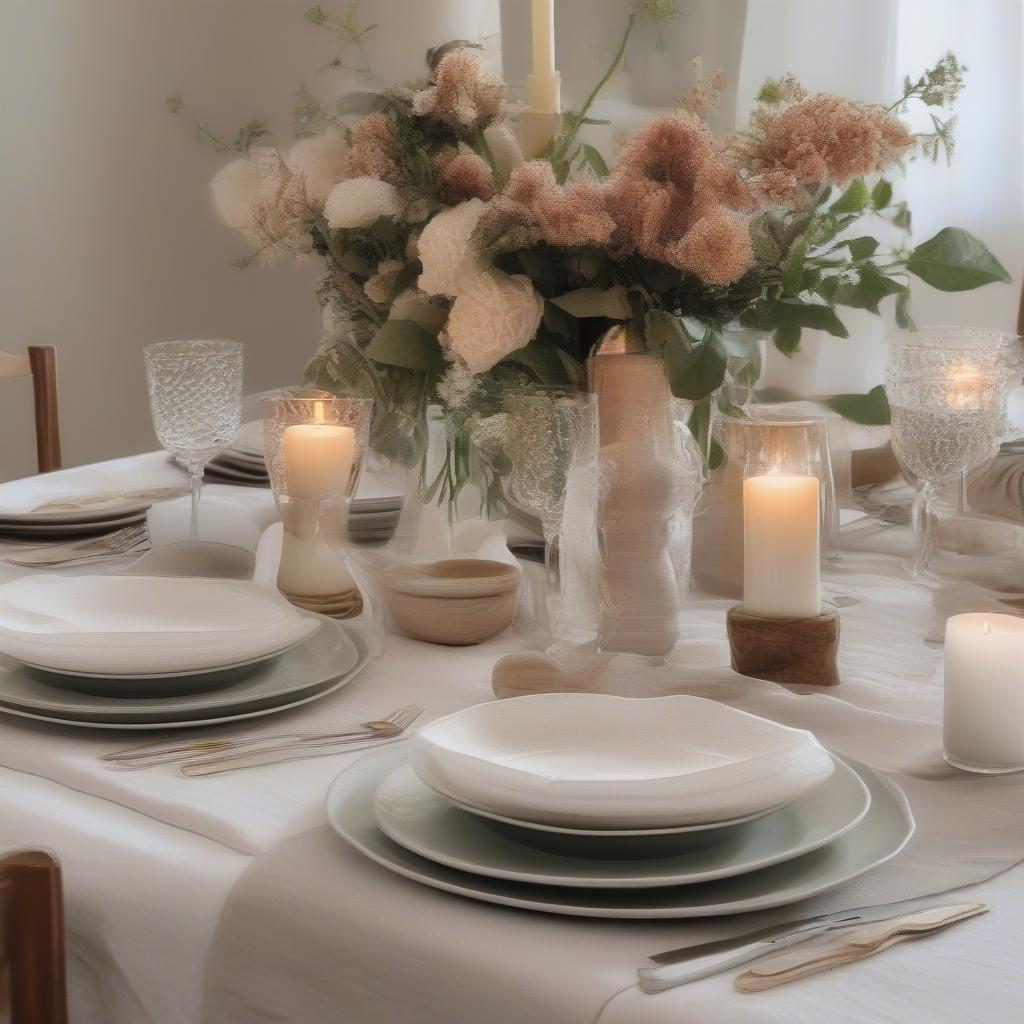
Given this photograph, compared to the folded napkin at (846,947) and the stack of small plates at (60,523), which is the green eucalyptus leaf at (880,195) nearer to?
the folded napkin at (846,947)

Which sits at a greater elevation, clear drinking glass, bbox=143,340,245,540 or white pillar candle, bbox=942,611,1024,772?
clear drinking glass, bbox=143,340,245,540

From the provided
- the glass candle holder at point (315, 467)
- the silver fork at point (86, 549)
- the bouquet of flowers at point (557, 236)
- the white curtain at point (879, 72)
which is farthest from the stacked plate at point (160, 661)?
the white curtain at point (879, 72)

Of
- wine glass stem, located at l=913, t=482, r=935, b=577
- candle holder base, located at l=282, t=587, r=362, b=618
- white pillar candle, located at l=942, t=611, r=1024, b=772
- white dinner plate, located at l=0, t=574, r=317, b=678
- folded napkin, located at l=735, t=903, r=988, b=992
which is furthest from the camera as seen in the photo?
wine glass stem, located at l=913, t=482, r=935, b=577

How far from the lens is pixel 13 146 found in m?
3.47

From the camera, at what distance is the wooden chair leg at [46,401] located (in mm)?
2143

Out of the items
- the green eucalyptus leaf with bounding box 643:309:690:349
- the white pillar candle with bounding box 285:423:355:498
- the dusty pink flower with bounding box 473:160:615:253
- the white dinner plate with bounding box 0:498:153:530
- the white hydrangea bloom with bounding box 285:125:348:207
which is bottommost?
the white dinner plate with bounding box 0:498:153:530

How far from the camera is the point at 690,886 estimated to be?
1.80 ft

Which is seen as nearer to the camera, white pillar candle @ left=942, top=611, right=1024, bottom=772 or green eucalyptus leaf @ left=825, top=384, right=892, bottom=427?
white pillar candle @ left=942, top=611, right=1024, bottom=772

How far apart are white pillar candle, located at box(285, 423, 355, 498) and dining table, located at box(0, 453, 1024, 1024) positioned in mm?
231

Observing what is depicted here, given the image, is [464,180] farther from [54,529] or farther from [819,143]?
[54,529]

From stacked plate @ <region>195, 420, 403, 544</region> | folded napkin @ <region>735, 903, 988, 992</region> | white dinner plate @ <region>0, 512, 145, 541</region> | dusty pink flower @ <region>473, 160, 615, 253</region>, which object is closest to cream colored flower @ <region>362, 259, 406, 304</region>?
dusty pink flower @ <region>473, 160, 615, 253</region>

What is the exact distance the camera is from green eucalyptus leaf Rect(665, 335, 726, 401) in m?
0.89

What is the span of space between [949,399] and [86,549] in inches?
32.9

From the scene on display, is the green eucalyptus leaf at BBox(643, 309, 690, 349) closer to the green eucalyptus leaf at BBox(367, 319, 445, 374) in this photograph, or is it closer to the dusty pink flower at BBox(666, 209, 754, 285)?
the dusty pink flower at BBox(666, 209, 754, 285)
